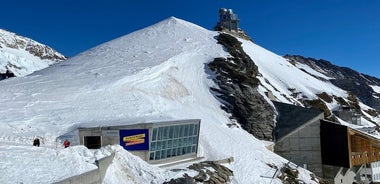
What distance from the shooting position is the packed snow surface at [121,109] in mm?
22094

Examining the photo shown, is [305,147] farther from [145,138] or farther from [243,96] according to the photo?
[145,138]

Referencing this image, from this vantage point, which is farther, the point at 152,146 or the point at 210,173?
the point at 152,146

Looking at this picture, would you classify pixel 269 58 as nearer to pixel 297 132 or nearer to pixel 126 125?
pixel 297 132

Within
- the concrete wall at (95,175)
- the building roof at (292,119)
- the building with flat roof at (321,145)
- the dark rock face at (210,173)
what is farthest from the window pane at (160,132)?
the building roof at (292,119)

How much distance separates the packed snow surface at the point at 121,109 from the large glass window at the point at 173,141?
1.84 meters

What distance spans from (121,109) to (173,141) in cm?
975

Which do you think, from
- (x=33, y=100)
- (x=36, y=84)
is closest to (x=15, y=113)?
(x=33, y=100)

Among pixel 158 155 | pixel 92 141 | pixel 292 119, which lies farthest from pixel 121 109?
pixel 292 119

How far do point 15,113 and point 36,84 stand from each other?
1584 cm

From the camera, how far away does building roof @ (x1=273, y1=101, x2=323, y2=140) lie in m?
49.0

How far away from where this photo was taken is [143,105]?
43.7 metres

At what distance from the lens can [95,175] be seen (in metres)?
21.0

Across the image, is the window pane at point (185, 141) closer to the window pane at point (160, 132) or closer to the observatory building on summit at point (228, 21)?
the window pane at point (160, 132)

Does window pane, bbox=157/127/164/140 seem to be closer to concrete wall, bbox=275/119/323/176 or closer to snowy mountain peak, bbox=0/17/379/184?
snowy mountain peak, bbox=0/17/379/184
